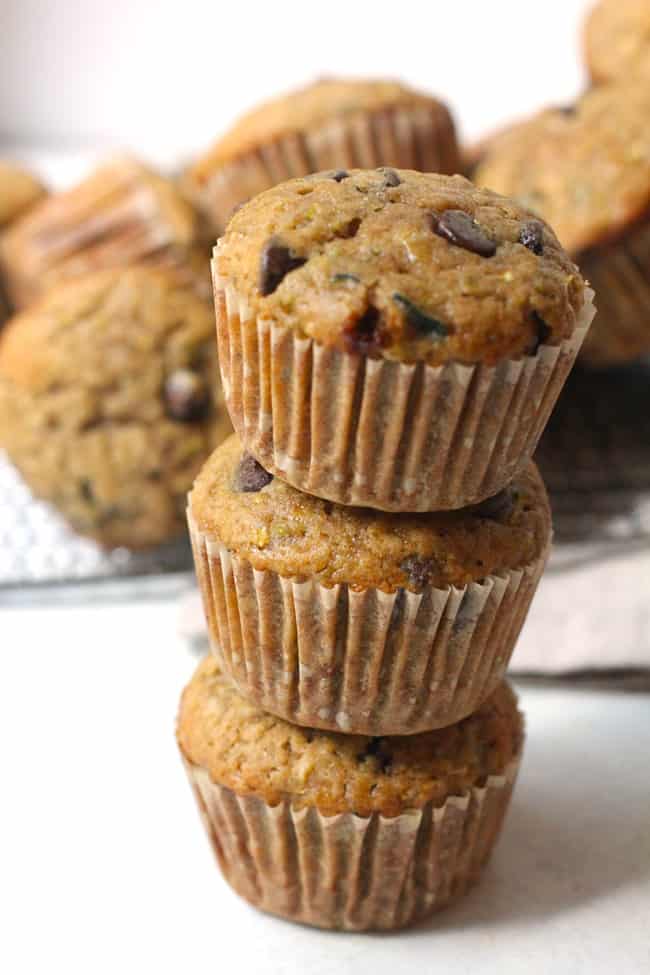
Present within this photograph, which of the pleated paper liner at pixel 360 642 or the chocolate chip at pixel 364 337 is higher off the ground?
→ the chocolate chip at pixel 364 337

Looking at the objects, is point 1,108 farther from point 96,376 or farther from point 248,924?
point 248,924

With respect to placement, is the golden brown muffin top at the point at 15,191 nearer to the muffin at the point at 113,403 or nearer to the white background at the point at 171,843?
the muffin at the point at 113,403

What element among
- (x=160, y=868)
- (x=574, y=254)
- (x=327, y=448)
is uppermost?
(x=327, y=448)

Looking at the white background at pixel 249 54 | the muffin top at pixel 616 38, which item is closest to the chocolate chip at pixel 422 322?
the muffin top at pixel 616 38

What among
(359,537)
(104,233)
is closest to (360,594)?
(359,537)

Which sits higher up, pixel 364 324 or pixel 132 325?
pixel 364 324

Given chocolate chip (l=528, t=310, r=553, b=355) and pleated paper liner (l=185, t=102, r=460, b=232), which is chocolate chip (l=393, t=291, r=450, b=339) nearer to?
chocolate chip (l=528, t=310, r=553, b=355)

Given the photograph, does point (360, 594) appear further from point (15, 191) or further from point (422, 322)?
point (15, 191)

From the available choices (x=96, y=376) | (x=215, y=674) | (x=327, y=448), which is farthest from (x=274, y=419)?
(x=96, y=376)
